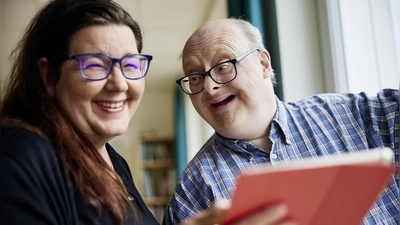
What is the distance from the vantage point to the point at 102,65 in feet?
3.21

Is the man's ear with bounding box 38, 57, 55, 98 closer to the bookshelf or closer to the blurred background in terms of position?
the blurred background

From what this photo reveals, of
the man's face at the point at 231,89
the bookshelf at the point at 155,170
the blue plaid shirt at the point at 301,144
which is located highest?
the man's face at the point at 231,89

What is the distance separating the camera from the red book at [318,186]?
61 centimetres

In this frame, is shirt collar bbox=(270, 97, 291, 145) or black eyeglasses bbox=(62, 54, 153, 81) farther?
shirt collar bbox=(270, 97, 291, 145)

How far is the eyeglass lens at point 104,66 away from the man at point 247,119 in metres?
0.37

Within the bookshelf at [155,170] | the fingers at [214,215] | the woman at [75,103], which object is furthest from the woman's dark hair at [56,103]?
the bookshelf at [155,170]

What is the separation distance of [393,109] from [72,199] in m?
1.00

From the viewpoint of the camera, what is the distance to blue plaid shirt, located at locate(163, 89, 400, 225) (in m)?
1.26

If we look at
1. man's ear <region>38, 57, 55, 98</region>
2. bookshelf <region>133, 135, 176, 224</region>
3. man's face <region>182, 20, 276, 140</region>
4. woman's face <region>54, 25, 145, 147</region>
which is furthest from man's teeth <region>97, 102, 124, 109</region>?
bookshelf <region>133, 135, 176, 224</region>

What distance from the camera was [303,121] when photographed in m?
1.39

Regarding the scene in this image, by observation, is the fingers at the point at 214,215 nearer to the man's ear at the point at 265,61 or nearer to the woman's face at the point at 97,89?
the woman's face at the point at 97,89

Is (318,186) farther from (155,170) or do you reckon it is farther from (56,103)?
(155,170)

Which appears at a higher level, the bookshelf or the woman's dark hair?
the woman's dark hair

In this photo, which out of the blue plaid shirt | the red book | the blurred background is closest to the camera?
the red book
